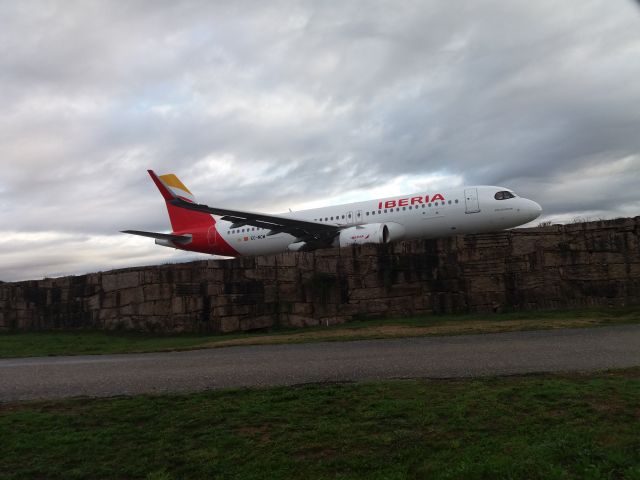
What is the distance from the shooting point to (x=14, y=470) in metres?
4.12

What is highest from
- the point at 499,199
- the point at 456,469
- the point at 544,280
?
the point at 499,199

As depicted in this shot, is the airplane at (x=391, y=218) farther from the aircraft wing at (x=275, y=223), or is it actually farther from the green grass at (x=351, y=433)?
the green grass at (x=351, y=433)

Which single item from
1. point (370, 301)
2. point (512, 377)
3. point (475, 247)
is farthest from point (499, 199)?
point (512, 377)

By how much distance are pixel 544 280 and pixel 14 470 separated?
15.2m

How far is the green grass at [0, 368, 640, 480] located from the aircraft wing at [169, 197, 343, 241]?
1637cm

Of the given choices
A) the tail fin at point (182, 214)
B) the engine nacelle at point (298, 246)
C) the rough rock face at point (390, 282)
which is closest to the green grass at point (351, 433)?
the rough rock face at point (390, 282)

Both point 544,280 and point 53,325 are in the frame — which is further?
point 53,325

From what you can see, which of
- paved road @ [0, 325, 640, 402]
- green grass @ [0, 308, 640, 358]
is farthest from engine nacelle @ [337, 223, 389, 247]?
paved road @ [0, 325, 640, 402]

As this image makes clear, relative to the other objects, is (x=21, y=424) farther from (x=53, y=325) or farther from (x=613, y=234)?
(x=53, y=325)

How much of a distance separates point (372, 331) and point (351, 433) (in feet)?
29.4

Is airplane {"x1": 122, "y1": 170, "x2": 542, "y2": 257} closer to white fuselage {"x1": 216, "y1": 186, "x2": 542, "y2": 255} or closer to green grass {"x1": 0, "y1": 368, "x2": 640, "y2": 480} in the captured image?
white fuselage {"x1": 216, "y1": 186, "x2": 542, "y2": 255}

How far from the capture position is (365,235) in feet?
69.5

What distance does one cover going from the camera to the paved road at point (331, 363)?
710 centimetres

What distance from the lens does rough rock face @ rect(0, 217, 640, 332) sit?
15875 mm
